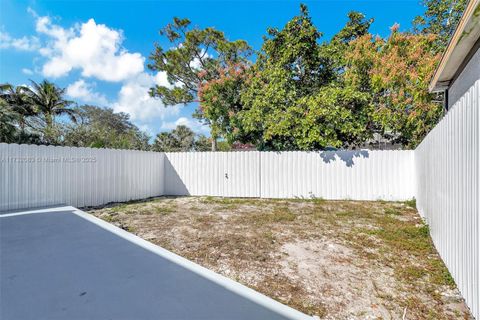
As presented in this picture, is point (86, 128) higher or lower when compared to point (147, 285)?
higher

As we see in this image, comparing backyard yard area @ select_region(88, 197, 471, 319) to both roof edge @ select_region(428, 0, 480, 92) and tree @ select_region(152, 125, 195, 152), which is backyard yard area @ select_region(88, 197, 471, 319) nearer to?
roof edge @ select_region(428, 0, 480, 92)

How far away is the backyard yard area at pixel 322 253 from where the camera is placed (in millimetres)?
2020

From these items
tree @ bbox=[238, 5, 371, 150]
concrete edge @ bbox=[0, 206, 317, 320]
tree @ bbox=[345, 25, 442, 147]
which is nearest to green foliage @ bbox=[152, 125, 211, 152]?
tree @ bbox=[238, 5, 371, 150]

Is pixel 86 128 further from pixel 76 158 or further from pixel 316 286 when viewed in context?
pixel 316 286

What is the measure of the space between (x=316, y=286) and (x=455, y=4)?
31.3 feet

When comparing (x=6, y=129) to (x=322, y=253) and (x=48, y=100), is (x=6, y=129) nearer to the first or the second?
(x=48, y=100)

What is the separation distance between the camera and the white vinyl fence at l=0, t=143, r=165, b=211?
4.61 meters

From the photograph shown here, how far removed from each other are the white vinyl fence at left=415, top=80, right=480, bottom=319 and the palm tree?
18.7 metres

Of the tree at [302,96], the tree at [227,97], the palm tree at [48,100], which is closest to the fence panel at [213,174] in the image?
the tree at [302,96]

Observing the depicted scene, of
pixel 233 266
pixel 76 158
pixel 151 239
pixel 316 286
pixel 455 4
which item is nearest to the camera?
pixel 316 286

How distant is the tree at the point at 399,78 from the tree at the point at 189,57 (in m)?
6.21

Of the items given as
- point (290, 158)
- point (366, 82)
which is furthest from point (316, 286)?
point (366, 82)

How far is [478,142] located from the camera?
1553 millimetres

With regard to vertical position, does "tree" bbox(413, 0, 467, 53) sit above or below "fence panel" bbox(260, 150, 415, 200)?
above
